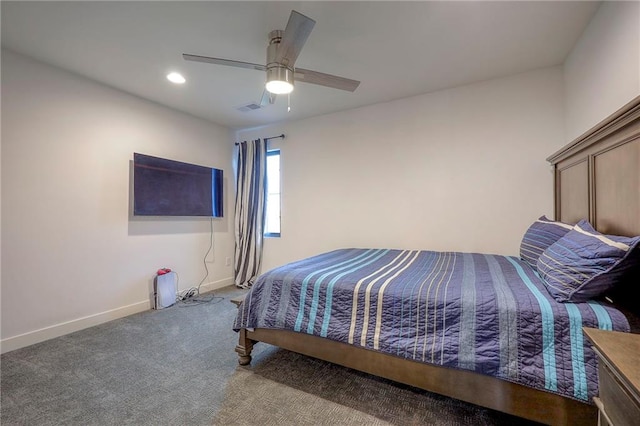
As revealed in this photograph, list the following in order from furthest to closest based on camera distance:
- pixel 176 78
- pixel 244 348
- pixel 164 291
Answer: pixel 164 291, pixel 176 78, pixel 244 348

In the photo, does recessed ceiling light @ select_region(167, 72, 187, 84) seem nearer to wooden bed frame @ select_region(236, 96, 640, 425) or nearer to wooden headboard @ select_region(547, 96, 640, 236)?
wooden bed frame @ select_region(236, 96, 640, 425)

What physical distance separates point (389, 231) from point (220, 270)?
2.67m

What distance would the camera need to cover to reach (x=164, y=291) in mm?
3361

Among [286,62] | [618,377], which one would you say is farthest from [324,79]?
[618,377]

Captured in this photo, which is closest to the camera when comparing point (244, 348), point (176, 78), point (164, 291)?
point (244, 348)

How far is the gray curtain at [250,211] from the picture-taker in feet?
13.8

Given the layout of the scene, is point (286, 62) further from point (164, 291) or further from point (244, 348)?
point (164, 291)

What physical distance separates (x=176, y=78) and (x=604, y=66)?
11.8ft

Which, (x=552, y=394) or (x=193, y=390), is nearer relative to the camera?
(x=552, y=394)

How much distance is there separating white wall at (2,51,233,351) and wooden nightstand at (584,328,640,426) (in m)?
3.76

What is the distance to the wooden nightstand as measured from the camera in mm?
692

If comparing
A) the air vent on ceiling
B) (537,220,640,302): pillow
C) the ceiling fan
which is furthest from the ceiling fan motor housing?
(537,220,640,302): pillow

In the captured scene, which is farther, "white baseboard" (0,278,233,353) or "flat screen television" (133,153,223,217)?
"flat screen television" (133,153,223,217)

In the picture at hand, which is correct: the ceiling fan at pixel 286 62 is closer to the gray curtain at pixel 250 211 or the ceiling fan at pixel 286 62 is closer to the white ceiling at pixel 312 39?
the white ceiling at pixel 312 39
